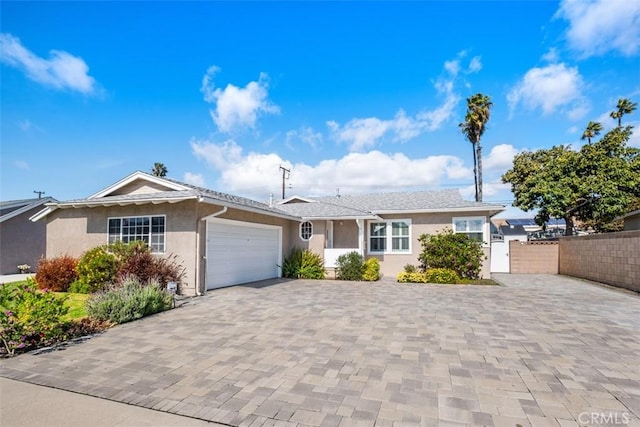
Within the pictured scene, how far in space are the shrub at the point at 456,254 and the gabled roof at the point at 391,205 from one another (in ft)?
Answer: 4.79

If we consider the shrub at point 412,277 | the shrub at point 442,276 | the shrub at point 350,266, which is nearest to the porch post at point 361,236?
the shrub at point 350,266

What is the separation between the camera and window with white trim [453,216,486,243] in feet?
51.1

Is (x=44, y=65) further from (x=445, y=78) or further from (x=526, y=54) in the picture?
(x=526, y=54)

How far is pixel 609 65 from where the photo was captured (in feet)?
42.7

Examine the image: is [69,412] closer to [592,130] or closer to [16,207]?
[16,207]

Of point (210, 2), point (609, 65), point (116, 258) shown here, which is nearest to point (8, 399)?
point (116, 258)

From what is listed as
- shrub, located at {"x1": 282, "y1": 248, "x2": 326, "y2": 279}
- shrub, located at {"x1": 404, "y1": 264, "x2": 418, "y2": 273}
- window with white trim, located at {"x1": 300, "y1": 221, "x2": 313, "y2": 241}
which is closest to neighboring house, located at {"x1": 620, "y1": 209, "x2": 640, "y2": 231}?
shrub, located at {"x1": 404, "y1": 264, "x2": 418, "y2": 273}

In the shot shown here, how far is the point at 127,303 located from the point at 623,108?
114 feet

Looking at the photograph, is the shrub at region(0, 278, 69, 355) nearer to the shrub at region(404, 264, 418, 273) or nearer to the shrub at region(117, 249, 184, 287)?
the shrub at region(117, 249, 184, 287)

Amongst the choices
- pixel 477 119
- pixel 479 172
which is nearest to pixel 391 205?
pixel 477 119

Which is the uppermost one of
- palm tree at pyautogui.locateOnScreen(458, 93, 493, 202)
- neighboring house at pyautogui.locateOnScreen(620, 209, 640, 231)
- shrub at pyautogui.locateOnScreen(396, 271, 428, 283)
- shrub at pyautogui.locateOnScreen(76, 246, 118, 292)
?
palm tree at pyautogui.locateOnScreen(458, 93, 493, 202)

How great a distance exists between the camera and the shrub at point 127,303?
24.1 feet

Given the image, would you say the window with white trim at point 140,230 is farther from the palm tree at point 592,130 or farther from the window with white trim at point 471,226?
the palm tree at point 592,130

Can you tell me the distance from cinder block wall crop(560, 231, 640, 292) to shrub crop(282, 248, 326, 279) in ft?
39.3
